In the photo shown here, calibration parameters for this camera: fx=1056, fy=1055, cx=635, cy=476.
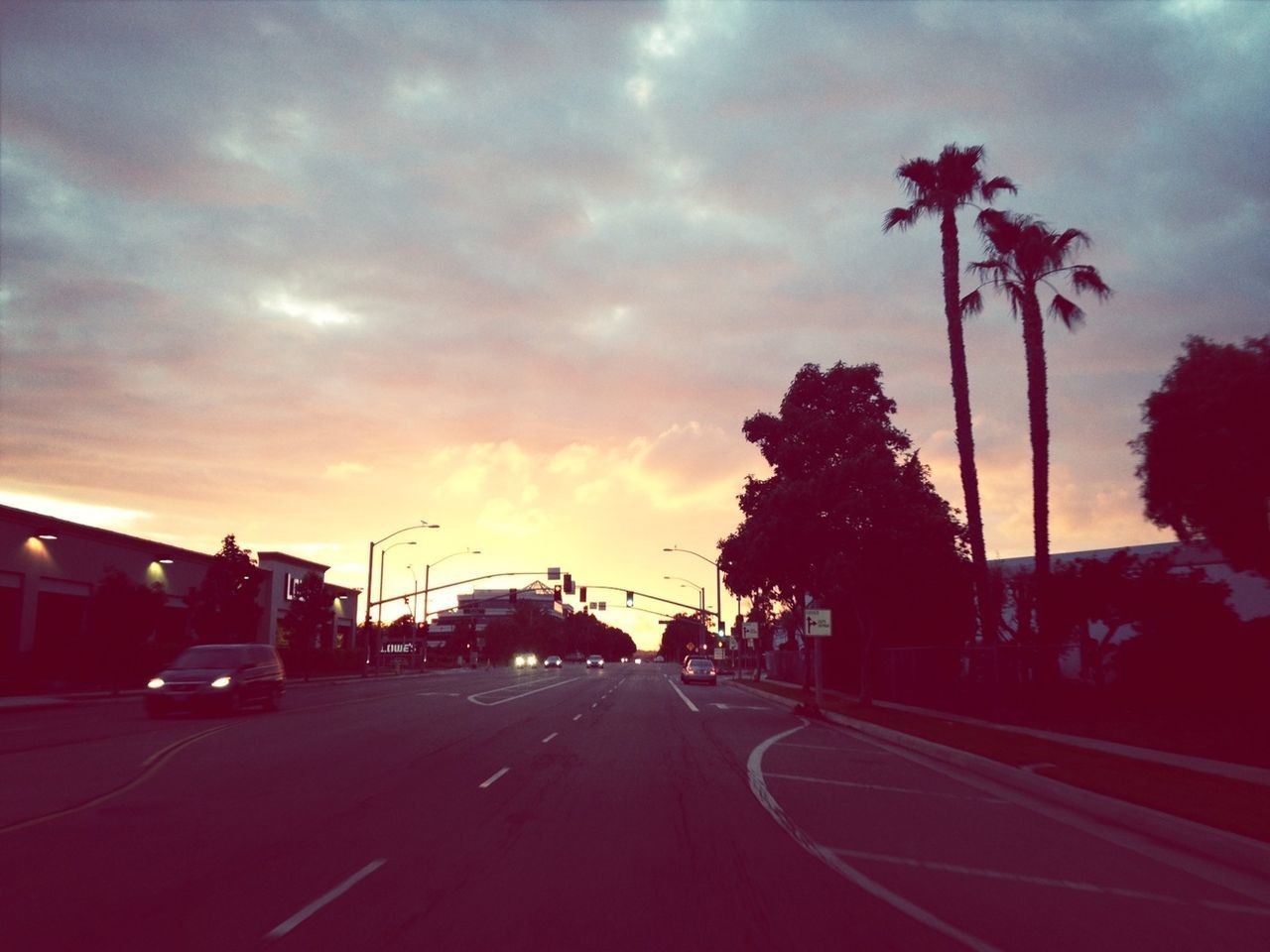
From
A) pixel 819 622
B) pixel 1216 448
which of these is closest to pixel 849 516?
pixel 819 622

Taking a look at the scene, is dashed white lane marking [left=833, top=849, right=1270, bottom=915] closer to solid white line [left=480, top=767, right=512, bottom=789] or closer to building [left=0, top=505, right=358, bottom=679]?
solid white line [left=480, top=767, right=512, bottom=789]

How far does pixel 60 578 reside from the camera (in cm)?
4825

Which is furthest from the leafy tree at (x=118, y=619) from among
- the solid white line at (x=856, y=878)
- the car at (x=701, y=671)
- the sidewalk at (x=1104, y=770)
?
the solid white line at (x=856, y=878)

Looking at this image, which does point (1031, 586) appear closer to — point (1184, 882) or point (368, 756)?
point (368, 756)

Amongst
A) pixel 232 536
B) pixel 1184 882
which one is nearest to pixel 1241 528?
pixel 1184 882

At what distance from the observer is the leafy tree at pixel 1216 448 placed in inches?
695

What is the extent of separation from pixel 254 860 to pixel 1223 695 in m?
24.0

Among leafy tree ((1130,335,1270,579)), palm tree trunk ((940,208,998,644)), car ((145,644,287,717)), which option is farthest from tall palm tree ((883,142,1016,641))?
car ((145,644,287,717))

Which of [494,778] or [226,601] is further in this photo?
[226,601]

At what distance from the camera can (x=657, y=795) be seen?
13109 mm

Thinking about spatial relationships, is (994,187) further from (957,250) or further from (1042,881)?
(1042,881)

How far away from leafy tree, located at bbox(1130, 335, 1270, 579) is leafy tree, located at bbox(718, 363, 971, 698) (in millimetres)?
12226

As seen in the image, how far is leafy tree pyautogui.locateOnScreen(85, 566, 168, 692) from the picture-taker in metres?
40.0

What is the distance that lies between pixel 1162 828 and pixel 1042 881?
3412 millimetres
